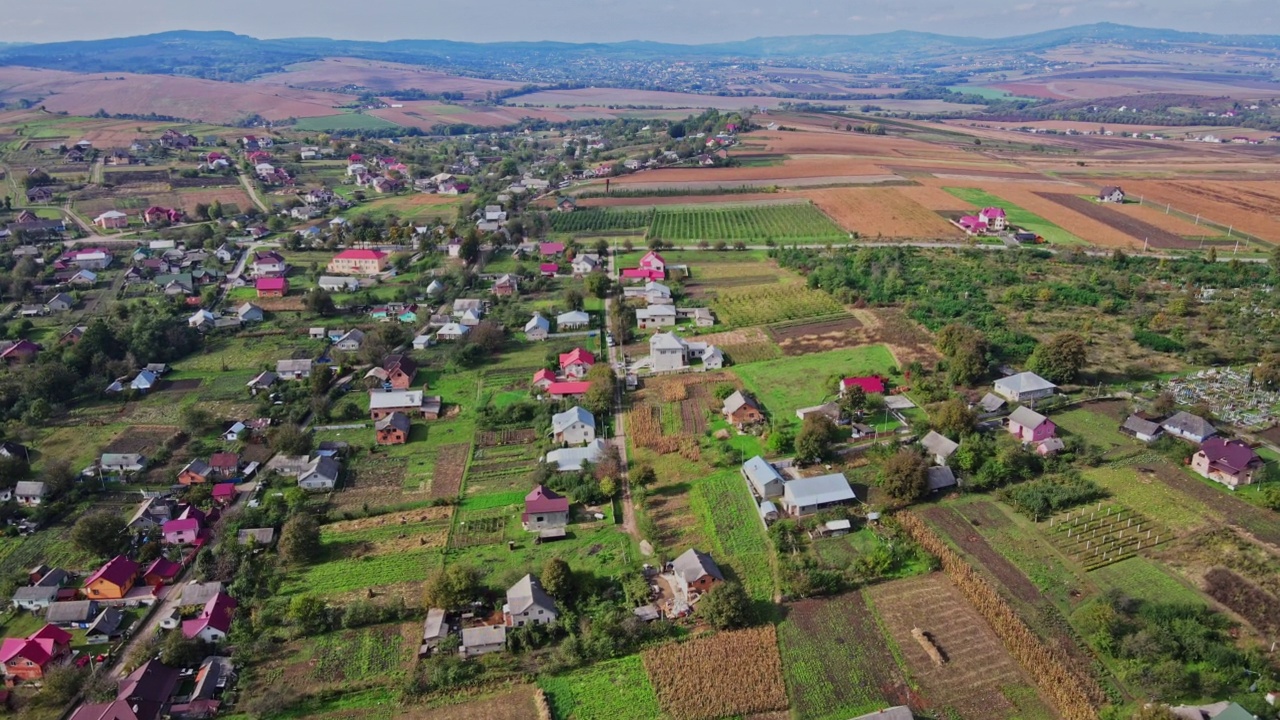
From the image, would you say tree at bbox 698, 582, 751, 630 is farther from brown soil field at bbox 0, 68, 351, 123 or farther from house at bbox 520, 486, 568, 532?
brown soil field at bbox 0, 68, 351, 123

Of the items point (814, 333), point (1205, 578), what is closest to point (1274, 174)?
point (814, 333)

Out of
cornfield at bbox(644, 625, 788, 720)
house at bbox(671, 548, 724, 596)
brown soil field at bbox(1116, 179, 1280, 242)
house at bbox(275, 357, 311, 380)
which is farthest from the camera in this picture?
brown soil field at bbox(1116, 179, 1280, 242)

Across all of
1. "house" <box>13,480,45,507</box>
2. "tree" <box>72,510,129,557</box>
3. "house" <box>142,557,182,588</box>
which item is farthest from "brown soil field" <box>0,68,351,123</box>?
"house" <box>142,557,182,588</box>

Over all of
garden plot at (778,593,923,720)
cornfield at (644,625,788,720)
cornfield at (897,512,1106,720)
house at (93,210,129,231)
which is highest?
house at (93,210,129,231)

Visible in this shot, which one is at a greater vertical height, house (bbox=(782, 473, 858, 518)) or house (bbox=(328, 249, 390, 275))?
house (bbox=(328, 249, 390, 275))

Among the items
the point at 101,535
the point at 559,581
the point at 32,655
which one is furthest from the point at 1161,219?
the point at 32,655

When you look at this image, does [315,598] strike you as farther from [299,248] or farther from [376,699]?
[299,248]

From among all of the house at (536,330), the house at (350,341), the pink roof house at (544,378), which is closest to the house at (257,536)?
the pink roof house at (544,378)

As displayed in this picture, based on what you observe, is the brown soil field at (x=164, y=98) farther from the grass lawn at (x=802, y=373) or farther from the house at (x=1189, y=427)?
the house at (x=1189, y=427)
